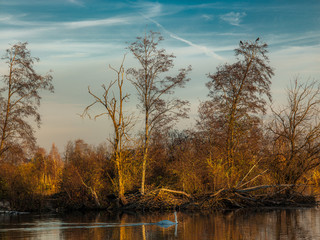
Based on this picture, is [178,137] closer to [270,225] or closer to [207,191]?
[207,191]

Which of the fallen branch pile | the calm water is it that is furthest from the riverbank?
the calm water

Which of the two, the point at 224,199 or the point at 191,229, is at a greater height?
the point at 224,199

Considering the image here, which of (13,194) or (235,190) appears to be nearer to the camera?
(235,190)

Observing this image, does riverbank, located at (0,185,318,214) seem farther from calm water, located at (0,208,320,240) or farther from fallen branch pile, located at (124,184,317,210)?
calm water, located at (0,208,320,240)

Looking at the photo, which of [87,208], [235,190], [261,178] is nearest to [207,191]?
[235,190]

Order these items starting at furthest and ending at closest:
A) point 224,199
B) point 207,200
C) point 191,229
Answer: point 224,199, point 207,200, point 191,229

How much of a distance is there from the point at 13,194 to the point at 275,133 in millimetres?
21412

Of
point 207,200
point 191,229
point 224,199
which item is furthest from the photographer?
point 224,199

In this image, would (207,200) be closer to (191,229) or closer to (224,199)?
(224,199)

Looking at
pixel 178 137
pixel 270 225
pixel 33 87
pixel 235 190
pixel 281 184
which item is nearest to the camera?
pixel 270 225

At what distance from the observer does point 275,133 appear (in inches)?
1414

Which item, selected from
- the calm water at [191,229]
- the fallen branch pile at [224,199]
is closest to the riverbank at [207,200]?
the fallen branch pile at [224,199]

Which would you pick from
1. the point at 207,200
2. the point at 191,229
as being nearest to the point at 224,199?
the point at 207,200

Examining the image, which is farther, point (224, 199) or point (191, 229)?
point (224, 199)
